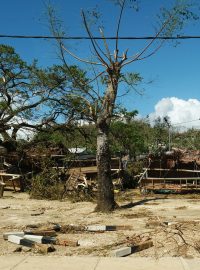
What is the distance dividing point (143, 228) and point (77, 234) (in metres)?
1.79

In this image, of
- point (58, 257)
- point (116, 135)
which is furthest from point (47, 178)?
point (58, 257)

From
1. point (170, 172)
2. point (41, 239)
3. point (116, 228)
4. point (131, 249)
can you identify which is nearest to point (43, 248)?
point (41, 239)

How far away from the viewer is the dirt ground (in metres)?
8.59

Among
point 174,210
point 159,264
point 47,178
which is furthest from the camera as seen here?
point 47,178

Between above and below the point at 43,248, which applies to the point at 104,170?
above

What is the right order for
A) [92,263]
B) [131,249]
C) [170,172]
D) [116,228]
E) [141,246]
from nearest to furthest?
[92,263]
[131,249]
[141,246]
[116,228]
[170,172]

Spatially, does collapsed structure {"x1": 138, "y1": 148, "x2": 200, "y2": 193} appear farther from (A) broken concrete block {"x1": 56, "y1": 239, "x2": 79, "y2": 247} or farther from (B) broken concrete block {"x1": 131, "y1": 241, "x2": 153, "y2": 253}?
(B) broken concrete block {"x1": 131, "y1": 241, "x2": 153, "y2": 253}

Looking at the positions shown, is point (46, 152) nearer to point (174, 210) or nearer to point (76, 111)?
point (76, 111)

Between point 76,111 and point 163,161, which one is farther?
point 76,111

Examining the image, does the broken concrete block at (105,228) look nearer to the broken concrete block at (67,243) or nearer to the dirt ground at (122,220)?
the dirt ground at (122,220)

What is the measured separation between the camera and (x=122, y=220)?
12.8m

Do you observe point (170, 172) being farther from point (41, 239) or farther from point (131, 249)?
point (131, 249)

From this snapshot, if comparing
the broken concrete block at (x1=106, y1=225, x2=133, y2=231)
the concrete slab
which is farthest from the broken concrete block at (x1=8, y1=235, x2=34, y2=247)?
the broken concrete block at (x1=106, y1=225, x2=133, y2=231)

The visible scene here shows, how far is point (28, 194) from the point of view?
20156mm
